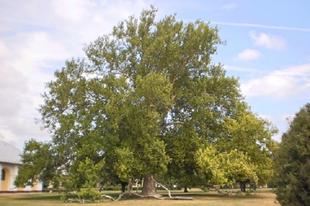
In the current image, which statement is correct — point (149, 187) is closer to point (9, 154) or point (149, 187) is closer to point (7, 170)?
point (7, 170)

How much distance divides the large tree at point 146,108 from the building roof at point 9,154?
14879 mm

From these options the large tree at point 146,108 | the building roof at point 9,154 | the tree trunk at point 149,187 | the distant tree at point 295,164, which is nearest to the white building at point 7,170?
the building roof at point 9,154

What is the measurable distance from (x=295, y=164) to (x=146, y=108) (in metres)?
20.1

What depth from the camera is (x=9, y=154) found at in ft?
163

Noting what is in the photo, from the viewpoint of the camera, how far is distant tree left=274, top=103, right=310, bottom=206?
11.0 metres

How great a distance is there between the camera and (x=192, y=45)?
34094mm

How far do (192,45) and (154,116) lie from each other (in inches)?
362

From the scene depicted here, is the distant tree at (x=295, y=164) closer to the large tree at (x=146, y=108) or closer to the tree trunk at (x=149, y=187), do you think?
the large tree at (x=146, y=108)

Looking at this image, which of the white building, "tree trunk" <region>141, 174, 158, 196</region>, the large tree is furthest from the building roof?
"tree trunk" <region>141, 174, 158, 196</region>

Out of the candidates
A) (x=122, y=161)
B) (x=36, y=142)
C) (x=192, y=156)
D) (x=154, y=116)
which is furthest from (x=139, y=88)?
(x=36, y=142)

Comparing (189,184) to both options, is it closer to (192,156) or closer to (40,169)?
(192,156)

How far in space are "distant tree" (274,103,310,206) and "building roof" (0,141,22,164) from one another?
40444 mm

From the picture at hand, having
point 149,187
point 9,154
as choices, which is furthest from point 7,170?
point 149,187

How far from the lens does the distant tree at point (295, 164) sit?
1104 cm
